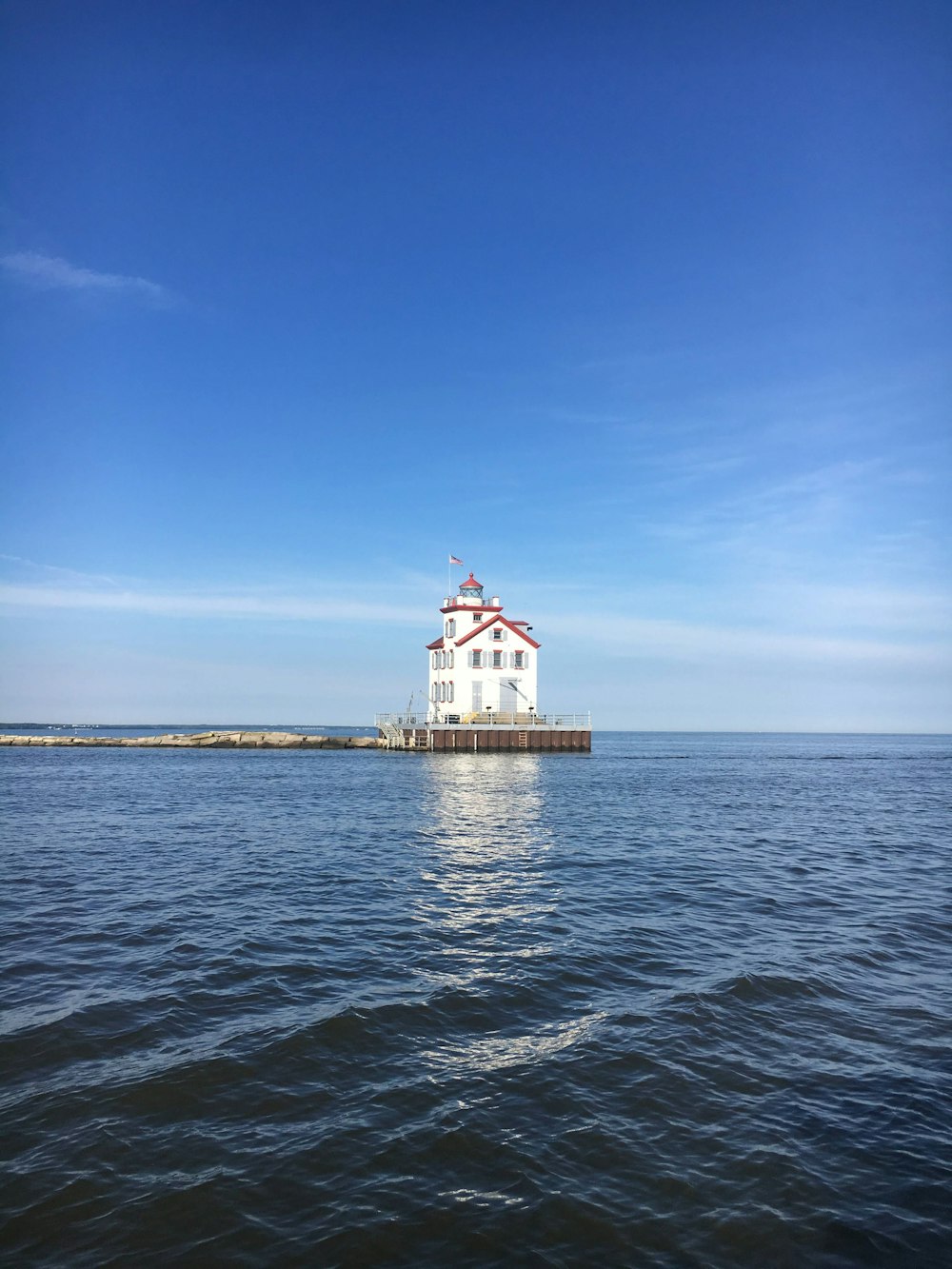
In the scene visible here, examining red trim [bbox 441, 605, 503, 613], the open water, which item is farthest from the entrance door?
the open water

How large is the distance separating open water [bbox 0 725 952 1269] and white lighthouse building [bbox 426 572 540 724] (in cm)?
4328

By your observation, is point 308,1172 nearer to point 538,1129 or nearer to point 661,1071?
point 538,1129

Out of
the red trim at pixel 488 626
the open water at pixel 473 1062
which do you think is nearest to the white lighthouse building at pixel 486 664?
the red trim at pixel 488 626

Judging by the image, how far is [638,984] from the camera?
10.1 meters

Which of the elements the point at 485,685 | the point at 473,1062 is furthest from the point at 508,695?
the point at 473,1062

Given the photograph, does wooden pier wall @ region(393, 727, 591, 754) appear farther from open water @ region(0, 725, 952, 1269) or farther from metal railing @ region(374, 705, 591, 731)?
open water @ region(0, 725, 952, 1269)

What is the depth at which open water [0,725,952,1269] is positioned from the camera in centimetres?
541

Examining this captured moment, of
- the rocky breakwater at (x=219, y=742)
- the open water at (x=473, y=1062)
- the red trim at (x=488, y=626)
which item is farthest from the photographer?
the rocky breakwater at (x=219, y=742)

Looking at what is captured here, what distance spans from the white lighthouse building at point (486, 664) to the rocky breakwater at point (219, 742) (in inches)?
792

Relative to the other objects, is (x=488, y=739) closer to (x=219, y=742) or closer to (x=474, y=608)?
(x=474, y=608)

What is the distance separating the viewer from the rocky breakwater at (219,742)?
3278 inches

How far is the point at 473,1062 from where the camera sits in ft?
25.8

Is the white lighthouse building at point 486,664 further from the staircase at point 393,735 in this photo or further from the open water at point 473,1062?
the open water at point 473,1062

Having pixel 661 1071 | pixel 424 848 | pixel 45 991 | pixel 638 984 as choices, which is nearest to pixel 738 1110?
pixel 661 1071
